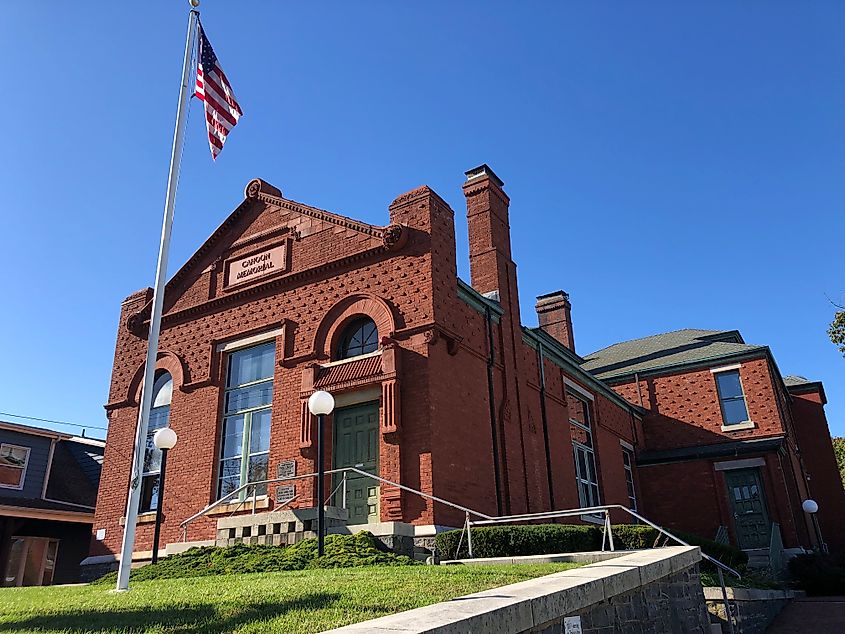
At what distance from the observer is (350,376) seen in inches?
565

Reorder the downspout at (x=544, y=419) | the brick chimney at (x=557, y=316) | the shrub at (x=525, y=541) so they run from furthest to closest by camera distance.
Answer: the brick chimney at (x=557, y=316)
the downspout at (x=544, y=419)
the shrub at (x=525, y=541)

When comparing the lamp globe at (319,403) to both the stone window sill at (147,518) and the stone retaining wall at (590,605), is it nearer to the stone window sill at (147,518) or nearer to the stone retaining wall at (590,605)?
the stone retaining wall at (590,605)

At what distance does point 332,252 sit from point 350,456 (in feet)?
15.3

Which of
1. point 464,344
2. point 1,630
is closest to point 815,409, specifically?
point 464,344


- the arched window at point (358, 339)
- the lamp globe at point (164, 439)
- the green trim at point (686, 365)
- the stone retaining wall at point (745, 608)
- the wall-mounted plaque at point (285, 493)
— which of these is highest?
the green trim at point (686, 365)

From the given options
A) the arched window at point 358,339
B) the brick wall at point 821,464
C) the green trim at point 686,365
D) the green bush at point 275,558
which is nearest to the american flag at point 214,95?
the arched window at point 358,339


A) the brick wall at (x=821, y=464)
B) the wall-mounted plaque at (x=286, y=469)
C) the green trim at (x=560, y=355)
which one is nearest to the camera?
the wall-mounted plaque at (x=286, y=469)

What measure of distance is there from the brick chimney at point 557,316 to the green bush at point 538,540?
59.3 feet

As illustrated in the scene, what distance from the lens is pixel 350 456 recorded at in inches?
570

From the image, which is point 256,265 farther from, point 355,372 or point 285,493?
point 285,493

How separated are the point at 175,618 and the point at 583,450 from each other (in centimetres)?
1663

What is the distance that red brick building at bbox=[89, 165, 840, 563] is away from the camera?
1357cm

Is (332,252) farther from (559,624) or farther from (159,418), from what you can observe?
(559,624)

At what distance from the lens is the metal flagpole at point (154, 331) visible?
9586 millimetres
